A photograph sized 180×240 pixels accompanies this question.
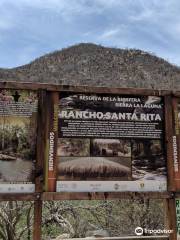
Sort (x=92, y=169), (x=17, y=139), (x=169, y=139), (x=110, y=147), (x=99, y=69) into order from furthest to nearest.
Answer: (x=99, y=69) → (x=169, y=139) → (x=110, y=147) → (x=92, y=169) → (x=17, y=139)

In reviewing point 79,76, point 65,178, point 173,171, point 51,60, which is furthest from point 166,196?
point 51,60

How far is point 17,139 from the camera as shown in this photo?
206 inches

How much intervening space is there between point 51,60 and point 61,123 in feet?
175

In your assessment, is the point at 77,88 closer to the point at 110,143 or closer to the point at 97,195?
the point at 110,143

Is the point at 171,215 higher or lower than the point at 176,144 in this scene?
lower

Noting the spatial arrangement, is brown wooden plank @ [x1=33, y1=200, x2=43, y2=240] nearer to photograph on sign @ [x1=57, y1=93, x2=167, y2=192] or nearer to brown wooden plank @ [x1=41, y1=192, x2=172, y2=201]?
brown wooden plank @ [x1=41, y1=192, x2=172, y2=201]

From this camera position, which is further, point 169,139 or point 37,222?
point 169,139

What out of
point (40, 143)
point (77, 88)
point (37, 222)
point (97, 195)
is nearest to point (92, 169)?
point (97, 195)

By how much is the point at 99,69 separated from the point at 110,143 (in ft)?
160

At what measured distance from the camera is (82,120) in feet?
17.9

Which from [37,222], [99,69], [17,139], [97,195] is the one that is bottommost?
[37,222]

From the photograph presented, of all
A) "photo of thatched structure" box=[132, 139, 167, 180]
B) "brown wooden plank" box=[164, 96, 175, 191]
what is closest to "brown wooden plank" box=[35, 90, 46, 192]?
"photo of thatched structure" box=[132, 139, 167, 180]

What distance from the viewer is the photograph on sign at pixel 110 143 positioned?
5.31 meters

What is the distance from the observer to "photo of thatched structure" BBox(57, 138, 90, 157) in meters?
5.30
